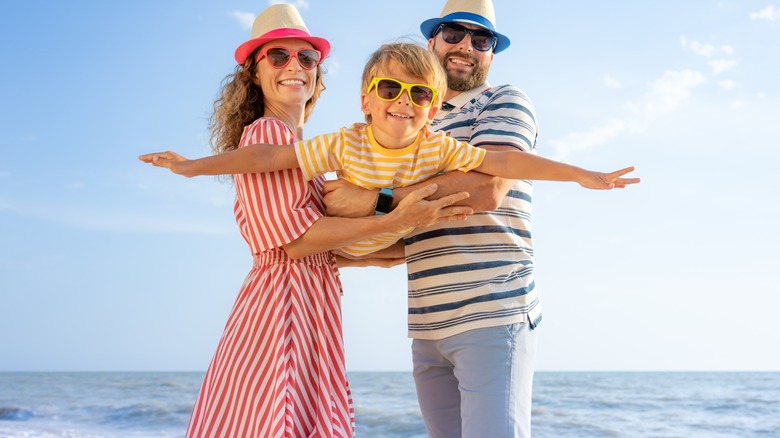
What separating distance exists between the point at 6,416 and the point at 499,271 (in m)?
17.4

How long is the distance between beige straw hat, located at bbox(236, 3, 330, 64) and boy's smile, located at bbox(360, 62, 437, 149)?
463 millimetres

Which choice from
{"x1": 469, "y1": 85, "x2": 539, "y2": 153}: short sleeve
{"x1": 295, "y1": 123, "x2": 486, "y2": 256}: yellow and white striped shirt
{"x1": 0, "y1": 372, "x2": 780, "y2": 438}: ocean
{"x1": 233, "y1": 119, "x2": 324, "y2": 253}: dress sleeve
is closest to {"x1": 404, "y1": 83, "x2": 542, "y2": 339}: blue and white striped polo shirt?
{"x1": 469, "y1": 85, "x2": 539, "y2": 153}: short sleeve

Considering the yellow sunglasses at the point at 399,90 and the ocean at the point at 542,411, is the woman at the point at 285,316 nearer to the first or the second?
the yellow sunglasses at the point at 399,90

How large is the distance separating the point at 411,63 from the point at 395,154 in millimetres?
363

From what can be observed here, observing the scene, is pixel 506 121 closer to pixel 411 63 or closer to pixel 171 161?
pixel 411 63

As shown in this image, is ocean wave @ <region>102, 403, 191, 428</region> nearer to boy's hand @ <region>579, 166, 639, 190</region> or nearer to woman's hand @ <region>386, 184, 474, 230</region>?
woman's hand @ <region>386, 184, 474, 230</region>

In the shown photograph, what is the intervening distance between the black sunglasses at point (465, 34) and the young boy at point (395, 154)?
27.1 inches

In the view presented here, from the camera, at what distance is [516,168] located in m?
2.90

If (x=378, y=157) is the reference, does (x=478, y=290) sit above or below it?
below

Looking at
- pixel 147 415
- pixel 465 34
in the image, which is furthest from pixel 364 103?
pixel 147 415

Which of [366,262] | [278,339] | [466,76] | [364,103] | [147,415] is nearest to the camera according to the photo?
[278,339]

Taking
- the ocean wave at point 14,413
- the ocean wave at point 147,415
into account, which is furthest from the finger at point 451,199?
the ocean wave at point 14,413

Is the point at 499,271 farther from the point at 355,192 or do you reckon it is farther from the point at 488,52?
the point at 488,52

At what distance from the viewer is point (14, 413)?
17672mm
